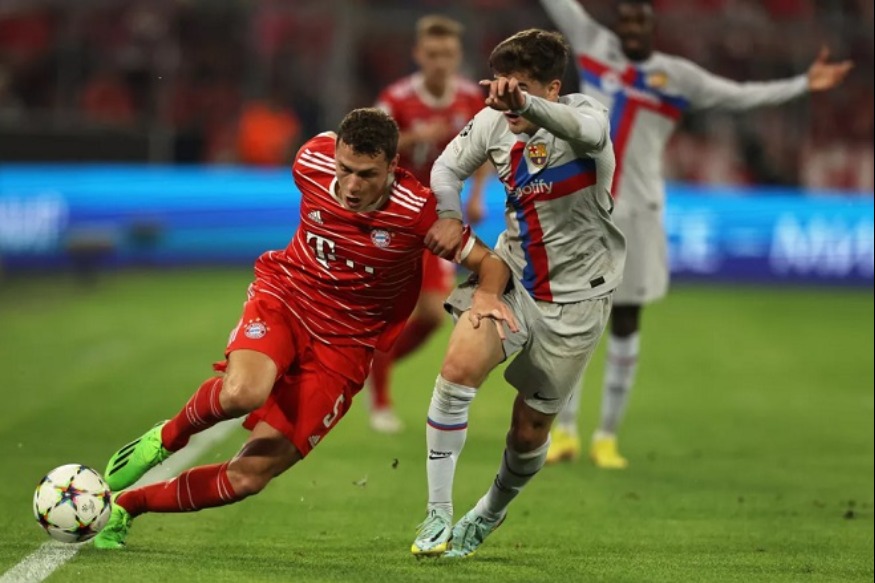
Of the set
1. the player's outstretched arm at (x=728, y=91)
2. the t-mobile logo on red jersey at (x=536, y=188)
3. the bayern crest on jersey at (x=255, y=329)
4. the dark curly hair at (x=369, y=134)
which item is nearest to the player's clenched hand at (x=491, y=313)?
the t-mobile logo on red jersey at (x=536, y=188)

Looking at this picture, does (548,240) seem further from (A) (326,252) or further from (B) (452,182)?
(A) (326,252)

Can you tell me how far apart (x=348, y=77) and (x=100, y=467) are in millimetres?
11289

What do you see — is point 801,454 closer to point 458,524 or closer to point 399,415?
point 399,415

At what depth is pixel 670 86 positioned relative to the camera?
9219 mm

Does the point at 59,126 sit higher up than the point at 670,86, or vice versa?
the point at 670,86

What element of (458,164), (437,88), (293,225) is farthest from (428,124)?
(293,225)

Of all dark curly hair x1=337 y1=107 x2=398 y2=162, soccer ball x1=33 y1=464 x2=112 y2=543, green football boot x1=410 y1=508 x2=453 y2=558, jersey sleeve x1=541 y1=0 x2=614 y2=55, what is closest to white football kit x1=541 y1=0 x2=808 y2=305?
jersey sleeve x1=541 y1=0 x2=614 y2=55

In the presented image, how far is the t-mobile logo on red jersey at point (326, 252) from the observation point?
21.0 ft

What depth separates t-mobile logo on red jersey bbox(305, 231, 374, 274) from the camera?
6398mm

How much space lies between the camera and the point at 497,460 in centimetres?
938

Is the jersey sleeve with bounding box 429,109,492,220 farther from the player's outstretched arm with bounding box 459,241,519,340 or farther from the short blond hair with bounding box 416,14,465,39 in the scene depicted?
the short blond hair with bounding box 416,14,465,39

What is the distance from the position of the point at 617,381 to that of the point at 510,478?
3.02m

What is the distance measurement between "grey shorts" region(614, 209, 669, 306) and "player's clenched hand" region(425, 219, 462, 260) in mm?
3208

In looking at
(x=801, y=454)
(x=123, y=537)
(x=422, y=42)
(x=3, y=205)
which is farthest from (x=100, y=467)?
(x=3, y=205)
